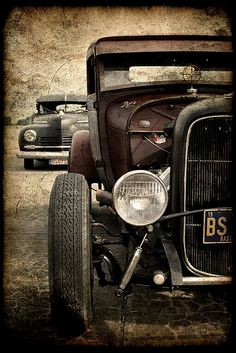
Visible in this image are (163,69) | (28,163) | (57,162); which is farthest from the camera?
(28,163)

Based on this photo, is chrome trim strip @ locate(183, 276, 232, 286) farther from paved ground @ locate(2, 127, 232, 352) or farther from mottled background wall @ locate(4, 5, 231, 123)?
mottled background wall @ locate(4, 5, 231, 123)

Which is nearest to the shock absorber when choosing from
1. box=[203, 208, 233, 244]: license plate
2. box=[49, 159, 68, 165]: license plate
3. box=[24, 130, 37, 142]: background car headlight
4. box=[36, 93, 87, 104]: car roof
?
box=[203, 208, 233, 244]: license plate

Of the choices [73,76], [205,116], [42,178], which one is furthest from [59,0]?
[73,76]

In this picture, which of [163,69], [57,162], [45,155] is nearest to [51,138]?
[45,155]

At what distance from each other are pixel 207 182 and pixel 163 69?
5.11 ft

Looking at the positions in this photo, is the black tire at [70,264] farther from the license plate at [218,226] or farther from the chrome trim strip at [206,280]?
the license plate at [218,226]

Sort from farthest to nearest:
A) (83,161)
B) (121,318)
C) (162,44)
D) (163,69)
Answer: (83,161) < (163,69) < (162,44) < (121,318)

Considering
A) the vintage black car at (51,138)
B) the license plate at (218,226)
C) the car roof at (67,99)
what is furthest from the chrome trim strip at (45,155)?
the license plate at (218,226)

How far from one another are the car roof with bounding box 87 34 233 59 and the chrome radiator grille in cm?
136

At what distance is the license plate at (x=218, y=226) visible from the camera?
1.99 metres

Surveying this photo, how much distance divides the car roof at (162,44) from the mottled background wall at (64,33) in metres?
8.49

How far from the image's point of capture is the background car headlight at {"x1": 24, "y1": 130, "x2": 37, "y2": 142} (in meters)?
7.54

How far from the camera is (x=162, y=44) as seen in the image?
316cm

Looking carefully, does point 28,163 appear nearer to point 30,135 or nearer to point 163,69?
point 30,135
